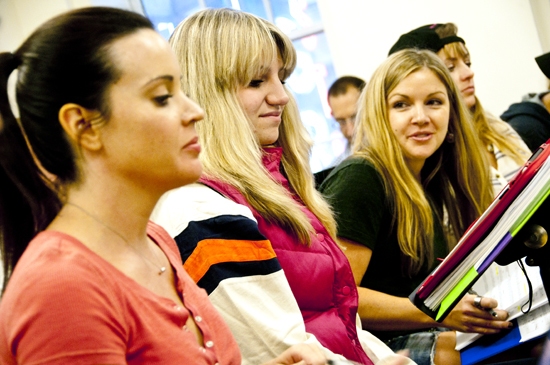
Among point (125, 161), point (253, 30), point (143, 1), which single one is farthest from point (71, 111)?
point (143, 1)

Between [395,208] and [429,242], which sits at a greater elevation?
[395,208]

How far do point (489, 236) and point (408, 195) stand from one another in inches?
34.5

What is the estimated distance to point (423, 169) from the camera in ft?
7.91

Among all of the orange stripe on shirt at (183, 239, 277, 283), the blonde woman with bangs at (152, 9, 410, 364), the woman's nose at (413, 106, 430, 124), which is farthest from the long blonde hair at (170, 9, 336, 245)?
the woman's nose at (413, 106, 430, 124)

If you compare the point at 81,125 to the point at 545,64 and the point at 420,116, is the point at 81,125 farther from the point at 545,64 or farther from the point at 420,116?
the point at 545,64

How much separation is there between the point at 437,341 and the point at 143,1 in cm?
487

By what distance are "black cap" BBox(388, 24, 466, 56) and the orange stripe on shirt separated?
5.43ft

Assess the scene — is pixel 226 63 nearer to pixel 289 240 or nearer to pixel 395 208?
pixel 289 240

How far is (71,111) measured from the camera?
0.89 meters

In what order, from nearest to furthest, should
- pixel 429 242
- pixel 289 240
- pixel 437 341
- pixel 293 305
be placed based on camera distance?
pixel 293 305, pixel 289 240, pixel 437 341, pixel 429 242

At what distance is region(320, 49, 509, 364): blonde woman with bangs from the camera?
1908mm

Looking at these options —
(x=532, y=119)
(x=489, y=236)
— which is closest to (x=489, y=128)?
(x=532, y=119)

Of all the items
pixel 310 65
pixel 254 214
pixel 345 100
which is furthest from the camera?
pixel 310 65

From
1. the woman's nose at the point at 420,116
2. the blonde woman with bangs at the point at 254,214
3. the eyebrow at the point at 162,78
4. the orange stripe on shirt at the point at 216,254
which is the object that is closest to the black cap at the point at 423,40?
the woman's nose at the point at 420,116
